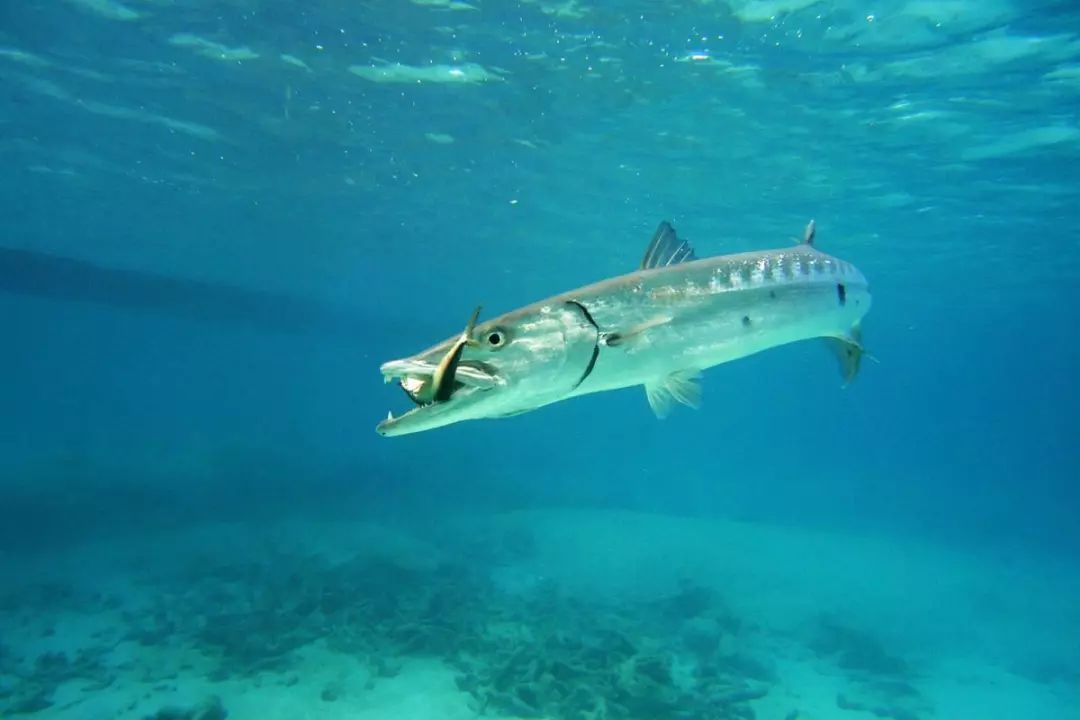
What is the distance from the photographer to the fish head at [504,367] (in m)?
2.26

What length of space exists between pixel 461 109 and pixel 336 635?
43.2ft

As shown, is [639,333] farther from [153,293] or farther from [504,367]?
[153,293]

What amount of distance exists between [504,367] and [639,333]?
2.35 feet

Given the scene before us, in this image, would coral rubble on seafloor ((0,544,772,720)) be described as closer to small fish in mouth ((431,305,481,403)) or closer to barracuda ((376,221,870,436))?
barracuda ((376,221,870,436))

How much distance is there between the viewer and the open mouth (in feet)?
7.26

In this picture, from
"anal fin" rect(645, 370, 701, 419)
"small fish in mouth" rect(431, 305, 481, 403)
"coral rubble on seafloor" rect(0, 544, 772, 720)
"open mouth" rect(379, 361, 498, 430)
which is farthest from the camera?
"coral rubble on seafloor" rect(0, 544, 772, 720)

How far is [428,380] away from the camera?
7.50 ft

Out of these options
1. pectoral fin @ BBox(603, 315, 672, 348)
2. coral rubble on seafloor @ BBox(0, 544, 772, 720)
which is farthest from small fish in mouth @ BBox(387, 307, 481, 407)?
coral rubble on seafloor @ BBox(0, 544, 772, 720)

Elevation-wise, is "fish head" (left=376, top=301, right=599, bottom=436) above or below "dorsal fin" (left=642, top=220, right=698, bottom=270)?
Result: below

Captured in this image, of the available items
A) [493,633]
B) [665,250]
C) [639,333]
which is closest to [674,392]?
[639,333]

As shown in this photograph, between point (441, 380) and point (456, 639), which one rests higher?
point (441, 380)

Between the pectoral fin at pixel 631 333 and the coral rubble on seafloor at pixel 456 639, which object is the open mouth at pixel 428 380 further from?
the coral rubble on seafloor at pixel 456 639

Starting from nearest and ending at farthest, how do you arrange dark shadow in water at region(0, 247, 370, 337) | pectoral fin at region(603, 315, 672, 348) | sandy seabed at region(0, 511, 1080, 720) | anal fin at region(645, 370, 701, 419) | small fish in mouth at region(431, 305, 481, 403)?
small fish in mouth at region(431, 305, 481, 403) → pectoral fin at region(603, 315, 672, 348) → anal fin at region(645, 370, 701, 419) → sandy seabed at region(0, 511, 1080, 720) → dark shadow in water at region(0, 247, 370, 337)

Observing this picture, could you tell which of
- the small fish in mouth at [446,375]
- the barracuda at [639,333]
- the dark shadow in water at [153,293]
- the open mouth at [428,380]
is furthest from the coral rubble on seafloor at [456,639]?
the dark shadow in water at [153,293]
